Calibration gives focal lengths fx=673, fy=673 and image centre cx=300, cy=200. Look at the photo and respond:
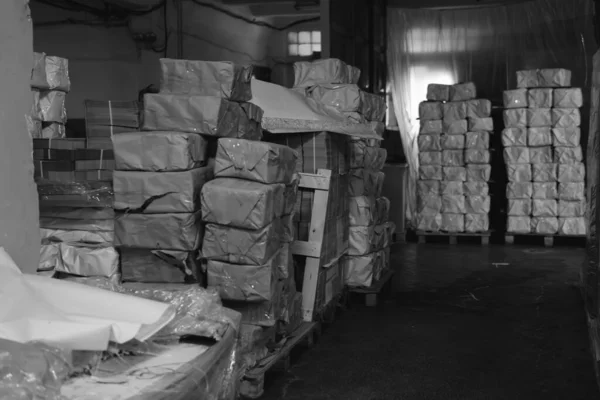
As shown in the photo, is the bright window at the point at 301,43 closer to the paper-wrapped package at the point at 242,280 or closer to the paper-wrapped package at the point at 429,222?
the paper-wrapped package at the point at 429,222

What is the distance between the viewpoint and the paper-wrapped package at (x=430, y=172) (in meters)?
10.6

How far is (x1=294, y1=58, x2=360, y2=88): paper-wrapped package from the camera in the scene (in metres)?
6.39

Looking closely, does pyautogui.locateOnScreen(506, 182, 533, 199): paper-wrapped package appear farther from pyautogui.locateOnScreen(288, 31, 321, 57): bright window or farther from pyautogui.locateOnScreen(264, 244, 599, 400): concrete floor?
pyautogui.locateOnScreen(288, 31, 321, 57): bright window

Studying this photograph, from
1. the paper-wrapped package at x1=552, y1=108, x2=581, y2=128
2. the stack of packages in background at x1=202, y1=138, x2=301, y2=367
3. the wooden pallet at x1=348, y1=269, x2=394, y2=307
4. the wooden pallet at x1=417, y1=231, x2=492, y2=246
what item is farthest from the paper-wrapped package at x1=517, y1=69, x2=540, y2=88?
the stack of packages in background at x1=202, y1=138, x2=301, y2=367

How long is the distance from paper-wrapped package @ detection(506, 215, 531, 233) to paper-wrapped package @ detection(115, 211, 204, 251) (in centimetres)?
750

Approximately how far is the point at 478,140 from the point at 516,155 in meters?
0.61

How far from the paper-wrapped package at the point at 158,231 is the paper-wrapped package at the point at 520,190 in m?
7.42

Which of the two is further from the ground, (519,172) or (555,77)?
(555,77)

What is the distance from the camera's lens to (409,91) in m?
11.8

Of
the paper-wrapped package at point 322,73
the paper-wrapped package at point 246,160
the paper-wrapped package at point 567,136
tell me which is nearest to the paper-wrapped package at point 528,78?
the paper-wrapped package at point 567,136

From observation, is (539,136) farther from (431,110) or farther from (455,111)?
(431,110)

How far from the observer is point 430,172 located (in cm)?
1065

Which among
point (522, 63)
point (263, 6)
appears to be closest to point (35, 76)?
point (263, 6)

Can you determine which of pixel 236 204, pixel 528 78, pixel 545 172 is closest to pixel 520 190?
pixel 545 172
